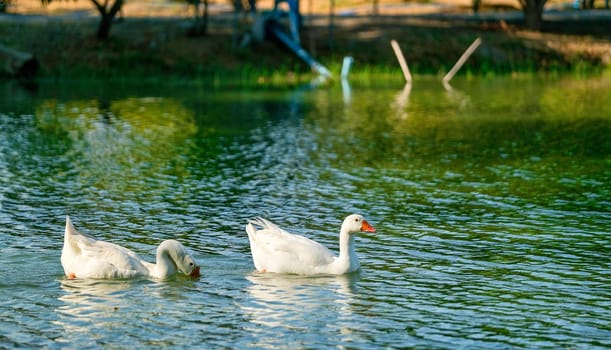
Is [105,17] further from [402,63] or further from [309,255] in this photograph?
[309,255]

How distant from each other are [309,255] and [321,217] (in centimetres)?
493

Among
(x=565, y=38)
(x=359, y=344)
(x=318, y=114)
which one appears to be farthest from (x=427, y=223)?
(x=565, y=38)

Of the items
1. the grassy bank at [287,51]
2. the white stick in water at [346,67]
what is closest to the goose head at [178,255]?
the grassy bank at [287,51]

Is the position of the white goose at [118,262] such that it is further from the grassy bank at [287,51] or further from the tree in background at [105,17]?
the tree in background at [105,17]

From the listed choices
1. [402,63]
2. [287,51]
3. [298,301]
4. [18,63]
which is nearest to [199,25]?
[287,51]

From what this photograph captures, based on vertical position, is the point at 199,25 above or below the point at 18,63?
above

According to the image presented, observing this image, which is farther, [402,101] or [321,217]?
[402,101]

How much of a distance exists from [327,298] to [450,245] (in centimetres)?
397

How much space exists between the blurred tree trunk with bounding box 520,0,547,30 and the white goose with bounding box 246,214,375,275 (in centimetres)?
5544

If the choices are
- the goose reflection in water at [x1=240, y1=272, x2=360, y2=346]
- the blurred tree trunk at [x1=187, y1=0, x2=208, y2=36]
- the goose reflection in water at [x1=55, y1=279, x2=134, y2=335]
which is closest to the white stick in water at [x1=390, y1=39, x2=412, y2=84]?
the blurred tree trunk at [x1=187, y1=0, x2=208, y2=36]

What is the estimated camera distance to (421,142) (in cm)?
3422

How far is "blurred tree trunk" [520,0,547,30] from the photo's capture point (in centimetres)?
7075

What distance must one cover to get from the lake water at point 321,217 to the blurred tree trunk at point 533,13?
27266mm

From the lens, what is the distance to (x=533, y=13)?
7100 centimetres
